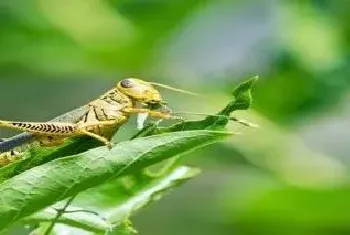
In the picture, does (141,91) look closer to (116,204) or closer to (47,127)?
(47,127)

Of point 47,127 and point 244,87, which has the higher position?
point 47,127

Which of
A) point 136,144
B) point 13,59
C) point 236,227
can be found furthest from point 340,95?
point 136,144

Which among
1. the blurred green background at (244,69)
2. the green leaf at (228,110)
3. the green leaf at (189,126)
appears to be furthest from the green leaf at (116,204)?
the blurred green background at (244,69)

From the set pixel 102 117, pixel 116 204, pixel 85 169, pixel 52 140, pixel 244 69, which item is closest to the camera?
pixel 85 169

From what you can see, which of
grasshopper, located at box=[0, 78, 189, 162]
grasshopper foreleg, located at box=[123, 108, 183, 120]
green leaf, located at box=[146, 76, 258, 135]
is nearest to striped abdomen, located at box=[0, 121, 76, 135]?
grasshopper, located at box=[0, 78, 189, 162]

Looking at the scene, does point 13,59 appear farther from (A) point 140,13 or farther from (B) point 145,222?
(B) point 145,222

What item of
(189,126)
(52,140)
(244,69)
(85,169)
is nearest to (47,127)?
(52,140)
